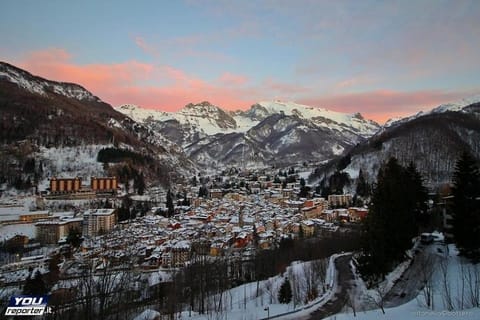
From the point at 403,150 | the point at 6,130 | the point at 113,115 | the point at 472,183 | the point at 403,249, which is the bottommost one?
the point at 403,249

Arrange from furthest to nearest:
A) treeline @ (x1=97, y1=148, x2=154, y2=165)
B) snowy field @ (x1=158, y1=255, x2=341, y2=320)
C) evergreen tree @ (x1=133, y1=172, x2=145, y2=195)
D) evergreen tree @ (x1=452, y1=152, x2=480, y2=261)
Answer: treeline @ (x1=97, y1=148, x2=154, y2=165) < evergreen tree @ (x1=133, y1=172, x2=145, y2=195) < snowy field @ (x1=158, y1=255, x2=341, y2=320) < evergreen tree @ (x1=452, y1=152, x2=480, y2=261)

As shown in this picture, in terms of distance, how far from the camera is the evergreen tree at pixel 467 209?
52.9ft

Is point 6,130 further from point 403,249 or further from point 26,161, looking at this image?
point 403,249

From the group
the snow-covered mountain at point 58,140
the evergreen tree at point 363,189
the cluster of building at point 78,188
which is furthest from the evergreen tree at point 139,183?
the evergreen tree at point 363,189

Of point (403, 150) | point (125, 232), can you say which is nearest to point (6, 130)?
point (125, 232)

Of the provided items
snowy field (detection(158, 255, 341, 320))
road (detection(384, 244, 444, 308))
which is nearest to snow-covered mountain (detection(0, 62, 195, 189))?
snowy field (detection(158, 255, 341, 320))

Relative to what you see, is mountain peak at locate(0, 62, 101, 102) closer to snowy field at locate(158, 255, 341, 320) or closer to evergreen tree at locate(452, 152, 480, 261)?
snowy field at locate(158, 255, 341, 320)

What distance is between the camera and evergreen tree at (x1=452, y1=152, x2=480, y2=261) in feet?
52.9

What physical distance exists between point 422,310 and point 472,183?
9.50 m

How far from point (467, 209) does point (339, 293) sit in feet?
25.3

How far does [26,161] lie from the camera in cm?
9444

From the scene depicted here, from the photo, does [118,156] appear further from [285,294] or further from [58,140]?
[285,294]

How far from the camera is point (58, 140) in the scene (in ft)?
355

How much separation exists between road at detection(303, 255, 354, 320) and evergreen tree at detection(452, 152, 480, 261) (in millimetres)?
6182
